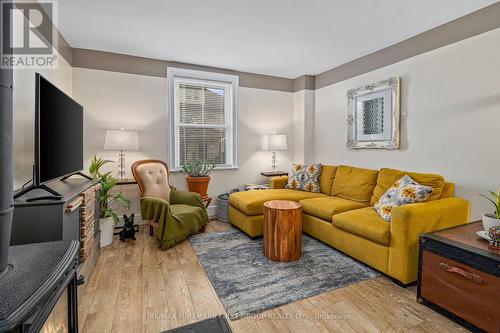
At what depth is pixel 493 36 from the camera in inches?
94.2

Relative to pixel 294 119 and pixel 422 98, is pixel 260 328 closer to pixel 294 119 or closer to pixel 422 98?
pixel 422 98

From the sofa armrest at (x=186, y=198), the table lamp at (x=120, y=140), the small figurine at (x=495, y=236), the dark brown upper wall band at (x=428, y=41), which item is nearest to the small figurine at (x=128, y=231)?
the sofa armrest at (x=186, y=198)

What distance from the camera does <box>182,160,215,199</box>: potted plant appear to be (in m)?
3.82

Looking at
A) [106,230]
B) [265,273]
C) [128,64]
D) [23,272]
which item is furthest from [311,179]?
[23,272]

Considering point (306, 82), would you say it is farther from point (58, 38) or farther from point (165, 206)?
point (58, 38)

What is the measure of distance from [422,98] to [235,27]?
7.41 ft

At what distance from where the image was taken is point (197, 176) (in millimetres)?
3891

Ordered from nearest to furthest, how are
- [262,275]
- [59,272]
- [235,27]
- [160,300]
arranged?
1. [59,272]
2. [160,300]
3. [262,275]
4. [235,27]

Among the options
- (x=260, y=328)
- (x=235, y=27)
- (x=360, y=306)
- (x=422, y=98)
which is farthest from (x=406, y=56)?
(x=260, y=328)

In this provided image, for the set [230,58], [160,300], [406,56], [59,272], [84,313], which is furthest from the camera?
[230,58]

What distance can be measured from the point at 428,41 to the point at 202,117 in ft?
10.3

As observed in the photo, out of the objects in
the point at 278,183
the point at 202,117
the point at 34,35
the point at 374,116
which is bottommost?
the point at 278,183

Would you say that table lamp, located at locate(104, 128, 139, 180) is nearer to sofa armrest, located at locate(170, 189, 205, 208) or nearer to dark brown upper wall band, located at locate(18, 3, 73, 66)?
sofa armrest, located at locate(170, 189, 205, 208)

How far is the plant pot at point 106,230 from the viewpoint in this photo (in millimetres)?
2961
